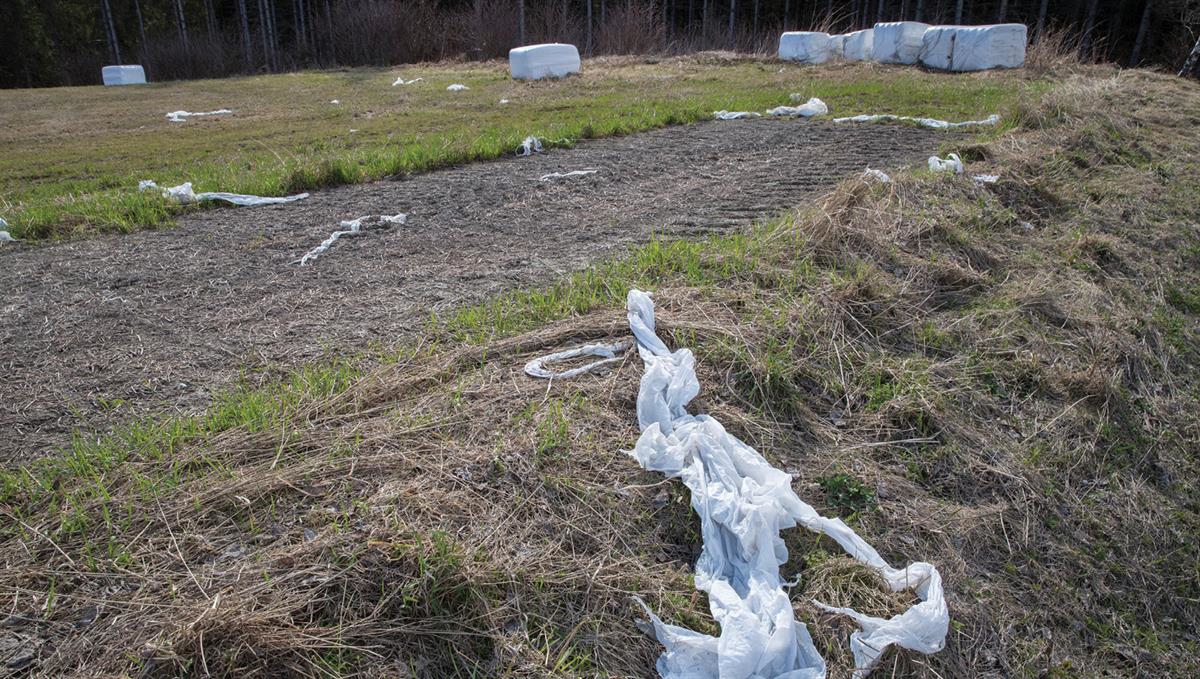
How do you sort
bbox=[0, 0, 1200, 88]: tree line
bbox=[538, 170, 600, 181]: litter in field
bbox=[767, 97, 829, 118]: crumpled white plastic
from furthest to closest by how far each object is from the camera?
bbox=[0, 0, 1200, 88]: tree line
bbox=[767, 97, 829, 118]: crumpled white plastic
bbox=[538, 170, 600, 181]: litter in field

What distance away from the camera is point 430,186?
5.45 m

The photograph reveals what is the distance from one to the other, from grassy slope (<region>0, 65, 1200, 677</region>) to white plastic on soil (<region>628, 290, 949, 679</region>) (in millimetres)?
71

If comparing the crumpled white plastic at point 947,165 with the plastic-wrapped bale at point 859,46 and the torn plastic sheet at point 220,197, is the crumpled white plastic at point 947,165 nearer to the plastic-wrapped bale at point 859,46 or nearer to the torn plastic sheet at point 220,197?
the torn plastic sheet at point 220,197

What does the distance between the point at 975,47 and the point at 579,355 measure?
13.4m

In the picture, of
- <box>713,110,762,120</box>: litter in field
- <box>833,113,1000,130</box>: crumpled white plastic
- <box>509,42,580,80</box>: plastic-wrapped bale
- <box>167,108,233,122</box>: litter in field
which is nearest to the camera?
<box>833,113,1000,130</box>: crumpled white plastic

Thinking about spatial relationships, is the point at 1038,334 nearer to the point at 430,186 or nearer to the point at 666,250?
the point at 666,250

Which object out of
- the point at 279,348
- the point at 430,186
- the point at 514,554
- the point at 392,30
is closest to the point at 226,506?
the point at 514,554

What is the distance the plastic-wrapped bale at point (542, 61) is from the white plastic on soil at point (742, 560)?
12484 mm

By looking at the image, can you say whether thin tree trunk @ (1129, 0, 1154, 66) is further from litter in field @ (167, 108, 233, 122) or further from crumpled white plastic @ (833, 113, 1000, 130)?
litter in field @ (167, 108, 233, 122)

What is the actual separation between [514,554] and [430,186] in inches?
159

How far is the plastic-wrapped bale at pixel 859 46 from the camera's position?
1462cm

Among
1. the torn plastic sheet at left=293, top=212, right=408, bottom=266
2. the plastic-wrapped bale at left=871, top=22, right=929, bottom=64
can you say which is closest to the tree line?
the plastic-wrapped bale at left=871, top=22, right=929, bottom=64

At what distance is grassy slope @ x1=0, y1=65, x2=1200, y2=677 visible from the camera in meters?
1.77

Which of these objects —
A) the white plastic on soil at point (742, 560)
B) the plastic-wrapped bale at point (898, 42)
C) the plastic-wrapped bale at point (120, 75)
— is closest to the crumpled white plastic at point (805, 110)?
the white plastic on soil at point (742, 560)
